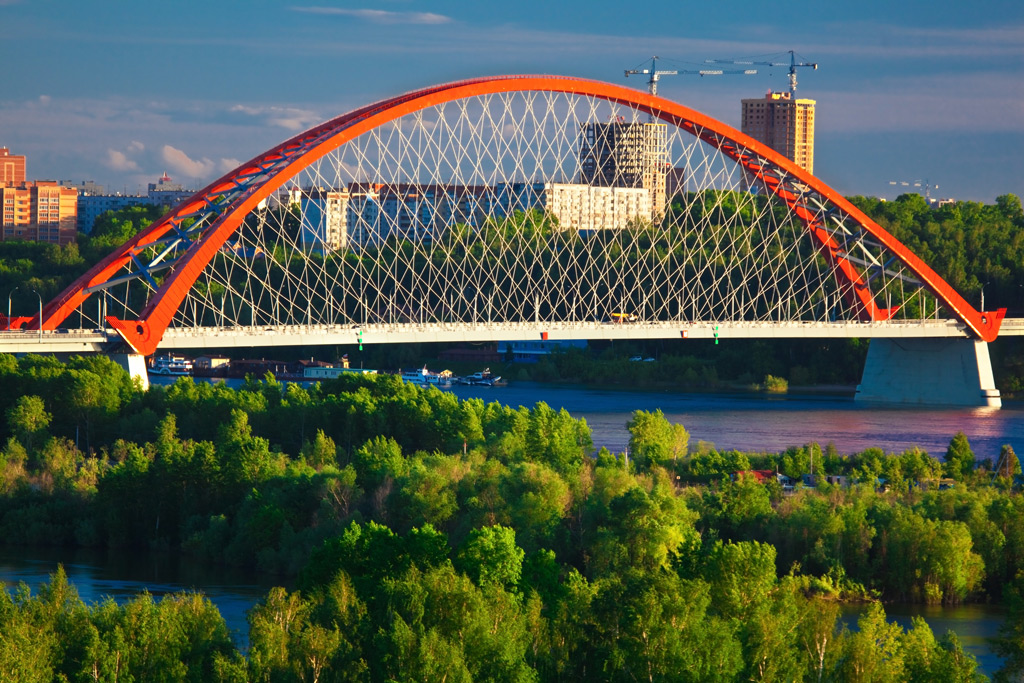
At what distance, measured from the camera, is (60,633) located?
66.3 ft

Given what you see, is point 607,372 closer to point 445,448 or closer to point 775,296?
point 775,296

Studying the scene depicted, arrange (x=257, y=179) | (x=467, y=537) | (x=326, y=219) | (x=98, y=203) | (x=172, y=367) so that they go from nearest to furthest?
(x=467, y=537) → (x=257, y=179) → (x=326, y=219) → (x=172, y=367) → (x=98, y=203)

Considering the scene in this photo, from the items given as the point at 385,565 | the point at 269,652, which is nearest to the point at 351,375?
the point at 385,565

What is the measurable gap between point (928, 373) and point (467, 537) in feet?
148

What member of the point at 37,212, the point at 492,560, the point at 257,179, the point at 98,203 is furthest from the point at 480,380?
the point at 98,203

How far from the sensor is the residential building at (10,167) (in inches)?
6973

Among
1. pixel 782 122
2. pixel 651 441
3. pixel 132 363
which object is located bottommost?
pixel 651 441

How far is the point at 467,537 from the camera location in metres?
23.6

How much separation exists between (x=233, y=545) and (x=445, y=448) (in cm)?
895

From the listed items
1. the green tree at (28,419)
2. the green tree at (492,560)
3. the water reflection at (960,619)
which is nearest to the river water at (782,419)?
the green tree at (28,419)

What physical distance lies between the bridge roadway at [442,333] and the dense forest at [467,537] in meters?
1.14

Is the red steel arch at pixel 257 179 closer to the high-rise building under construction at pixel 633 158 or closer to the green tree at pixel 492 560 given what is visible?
the high-rise building under construction at pixel 633 158

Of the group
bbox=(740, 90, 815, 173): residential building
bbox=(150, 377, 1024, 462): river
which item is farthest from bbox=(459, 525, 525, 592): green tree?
bbox=(740, 90, 815, 173): residential building

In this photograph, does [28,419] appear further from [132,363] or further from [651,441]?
[651,441]
